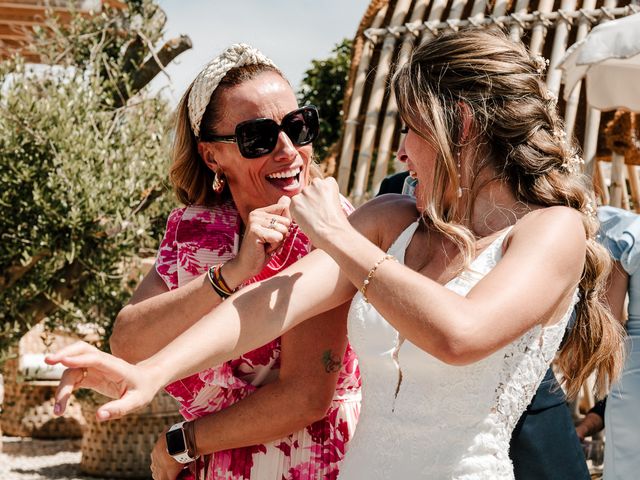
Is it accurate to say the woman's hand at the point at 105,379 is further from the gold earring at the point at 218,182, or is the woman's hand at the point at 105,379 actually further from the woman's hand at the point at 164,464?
the gold earring at the point at 218,182

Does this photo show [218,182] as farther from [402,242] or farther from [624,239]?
[624,239]

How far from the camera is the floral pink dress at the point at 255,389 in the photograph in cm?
218

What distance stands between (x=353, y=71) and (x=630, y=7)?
199 centimetres

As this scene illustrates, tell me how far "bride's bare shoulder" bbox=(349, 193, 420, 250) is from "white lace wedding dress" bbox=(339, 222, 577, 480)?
25 centimetres

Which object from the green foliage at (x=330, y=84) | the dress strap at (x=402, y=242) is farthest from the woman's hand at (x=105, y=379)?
the green foliage at (x=330, y=84)

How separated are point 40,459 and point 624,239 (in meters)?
5.49

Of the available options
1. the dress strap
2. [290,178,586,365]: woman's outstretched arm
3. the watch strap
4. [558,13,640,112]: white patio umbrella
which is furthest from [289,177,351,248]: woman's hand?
[558,13,640,112]: white patio umbrella

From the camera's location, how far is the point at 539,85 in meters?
2.01

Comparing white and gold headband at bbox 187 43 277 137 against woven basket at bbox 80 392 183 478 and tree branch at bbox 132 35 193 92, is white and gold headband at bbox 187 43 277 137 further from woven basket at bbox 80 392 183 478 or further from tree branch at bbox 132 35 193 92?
woven basket at bbox 80 392 183 478

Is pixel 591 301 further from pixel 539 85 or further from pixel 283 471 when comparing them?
pixel 283 471

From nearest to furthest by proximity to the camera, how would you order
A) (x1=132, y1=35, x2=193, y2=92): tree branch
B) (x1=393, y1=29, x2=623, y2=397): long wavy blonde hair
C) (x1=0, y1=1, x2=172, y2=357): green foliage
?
(x1=393, y1=29, x2=623, y2=397): long wavy blonde hair, (x1=0, y1=1, x2=172, y2=357): green foliage, (x1=132, y1=35, x2=193, y2=92): tree branch

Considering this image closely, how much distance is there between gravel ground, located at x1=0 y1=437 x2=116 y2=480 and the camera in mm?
6910

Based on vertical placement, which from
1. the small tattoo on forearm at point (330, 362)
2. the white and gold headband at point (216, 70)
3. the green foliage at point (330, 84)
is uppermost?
the white and gold headband at point (216, 70)

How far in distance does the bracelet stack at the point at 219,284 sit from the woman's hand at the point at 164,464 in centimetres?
41
